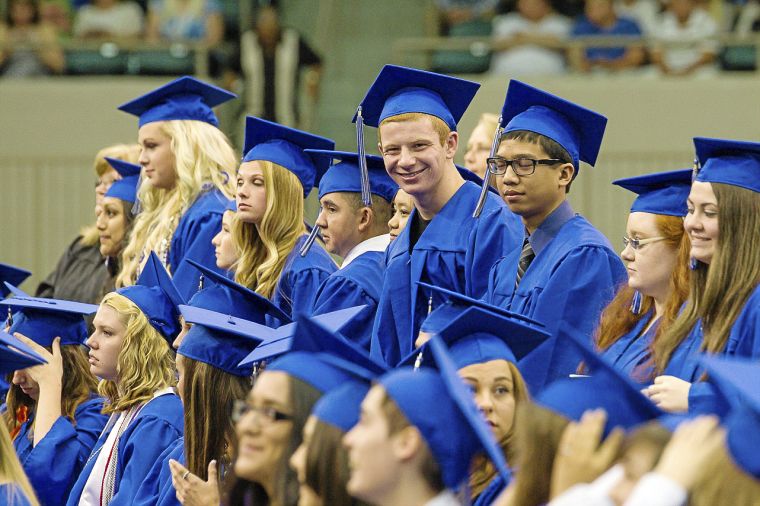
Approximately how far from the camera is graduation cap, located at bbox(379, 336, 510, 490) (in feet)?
9.12

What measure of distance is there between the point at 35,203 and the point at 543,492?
347 inches

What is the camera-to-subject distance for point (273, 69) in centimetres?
1071

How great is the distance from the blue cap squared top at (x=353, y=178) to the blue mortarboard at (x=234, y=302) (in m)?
0.80

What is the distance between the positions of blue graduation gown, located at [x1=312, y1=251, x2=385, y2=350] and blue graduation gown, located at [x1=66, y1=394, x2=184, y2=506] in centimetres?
63

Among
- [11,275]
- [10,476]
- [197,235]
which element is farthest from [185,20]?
[10,476]

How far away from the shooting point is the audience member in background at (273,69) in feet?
34.9

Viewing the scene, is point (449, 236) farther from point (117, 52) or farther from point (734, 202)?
point (117, 52)

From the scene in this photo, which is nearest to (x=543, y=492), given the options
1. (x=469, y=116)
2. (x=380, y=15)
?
(x=469, y=116)

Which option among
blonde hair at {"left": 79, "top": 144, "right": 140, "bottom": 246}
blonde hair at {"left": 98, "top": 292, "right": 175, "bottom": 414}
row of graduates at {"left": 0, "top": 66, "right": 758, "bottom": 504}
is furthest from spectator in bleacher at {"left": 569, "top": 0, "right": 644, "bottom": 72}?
blonde hair at {"left": 98, "top": 292, "right": 175, "bottom": 414}

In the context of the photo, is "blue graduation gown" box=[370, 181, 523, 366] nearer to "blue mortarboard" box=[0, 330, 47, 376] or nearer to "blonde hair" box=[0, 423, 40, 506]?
"blue mortarboard" box=[0, 330, 47, 376]

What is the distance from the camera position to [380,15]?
12039mm

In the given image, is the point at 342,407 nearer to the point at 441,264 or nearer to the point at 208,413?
the point at 208,413

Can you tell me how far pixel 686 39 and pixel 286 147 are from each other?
5339 millimetres

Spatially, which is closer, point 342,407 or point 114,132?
point 342,407
